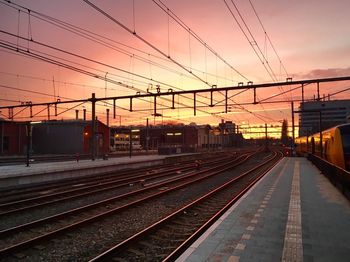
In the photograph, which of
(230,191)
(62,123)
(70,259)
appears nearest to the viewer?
(70,259)

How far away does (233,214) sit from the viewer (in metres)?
10.1

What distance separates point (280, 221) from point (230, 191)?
859cm

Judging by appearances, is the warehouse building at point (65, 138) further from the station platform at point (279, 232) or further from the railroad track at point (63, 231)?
the station platform at point (279, 232)

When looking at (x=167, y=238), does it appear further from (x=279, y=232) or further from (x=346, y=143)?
(x=346, y=143)

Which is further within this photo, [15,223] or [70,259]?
[15,223]

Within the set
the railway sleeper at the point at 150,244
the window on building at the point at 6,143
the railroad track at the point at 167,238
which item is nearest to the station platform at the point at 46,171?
the railroad track at the point at 167,238

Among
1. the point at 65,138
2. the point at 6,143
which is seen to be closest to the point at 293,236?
the point at 6,143

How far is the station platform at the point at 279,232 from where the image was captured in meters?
6.48

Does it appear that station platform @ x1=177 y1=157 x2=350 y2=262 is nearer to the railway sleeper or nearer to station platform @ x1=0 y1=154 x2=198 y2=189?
the railway sleeper

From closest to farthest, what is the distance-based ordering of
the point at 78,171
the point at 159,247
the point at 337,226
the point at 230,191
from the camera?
the point at 159,247 < the point at 337,226 < the point at 230,191 < the point at 78,171

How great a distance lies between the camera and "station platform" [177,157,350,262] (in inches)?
255

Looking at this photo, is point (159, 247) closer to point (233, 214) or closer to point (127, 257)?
point (127, 257)

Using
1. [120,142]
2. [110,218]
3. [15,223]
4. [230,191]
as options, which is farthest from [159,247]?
[120,142]

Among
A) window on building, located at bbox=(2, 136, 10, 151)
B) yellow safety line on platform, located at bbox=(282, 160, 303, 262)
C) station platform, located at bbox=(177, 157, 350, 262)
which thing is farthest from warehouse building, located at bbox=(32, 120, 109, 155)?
yellow safety line on platform, located at bbox=(282, 160, 303, 262)
